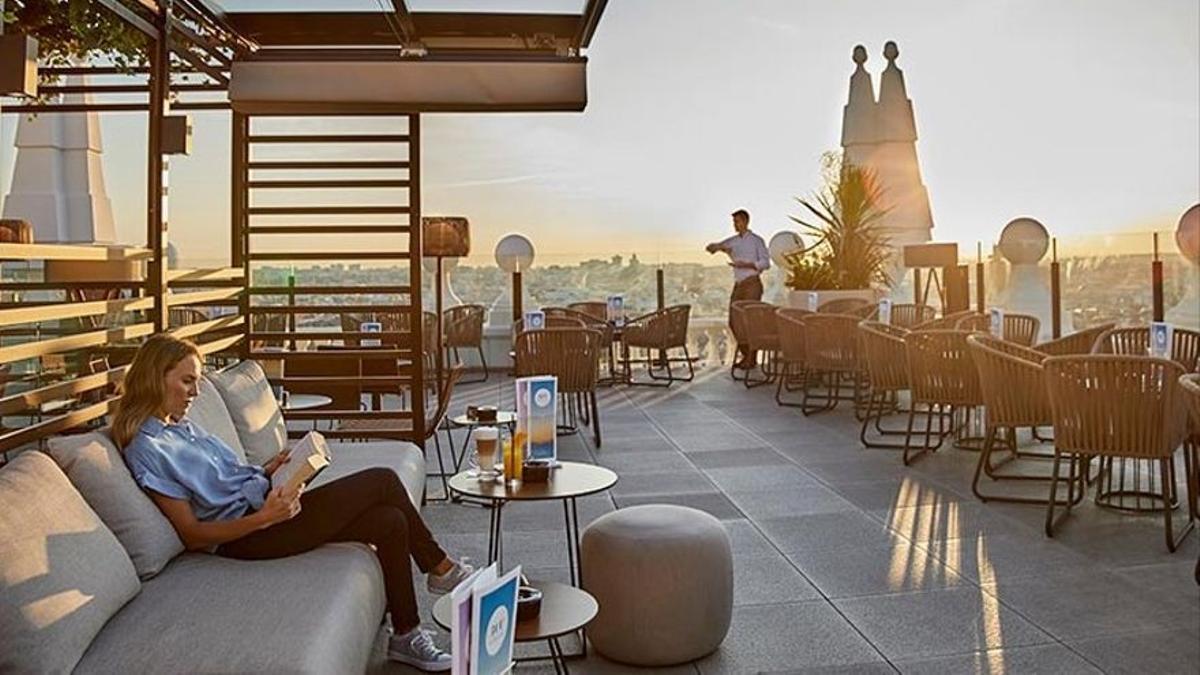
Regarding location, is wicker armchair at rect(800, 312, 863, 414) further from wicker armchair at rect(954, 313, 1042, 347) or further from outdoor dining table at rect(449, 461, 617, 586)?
outdoor dining table at rect(449, 461, 617, 586)

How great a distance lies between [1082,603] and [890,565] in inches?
30.7

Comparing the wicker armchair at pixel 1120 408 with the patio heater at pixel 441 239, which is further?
the patio heater at pixel 441 239

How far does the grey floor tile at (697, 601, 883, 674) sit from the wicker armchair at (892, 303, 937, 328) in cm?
610

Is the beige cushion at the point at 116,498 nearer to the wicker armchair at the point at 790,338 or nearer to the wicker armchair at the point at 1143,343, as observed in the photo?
the wicker armchair at the point at 1143,343

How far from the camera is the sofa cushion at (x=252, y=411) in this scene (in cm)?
419

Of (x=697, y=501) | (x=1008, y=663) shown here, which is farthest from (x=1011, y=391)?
(x=1008, y=663)

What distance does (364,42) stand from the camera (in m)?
6.19

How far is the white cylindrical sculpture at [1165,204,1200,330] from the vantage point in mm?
8047

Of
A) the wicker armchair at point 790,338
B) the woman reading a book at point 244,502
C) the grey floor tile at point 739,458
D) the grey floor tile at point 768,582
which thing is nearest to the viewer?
the woman reading a book at point 244,502

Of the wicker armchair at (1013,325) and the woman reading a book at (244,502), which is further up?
the wicker armchair at (1013,325)

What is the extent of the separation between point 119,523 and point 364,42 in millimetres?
4287

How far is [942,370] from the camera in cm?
611

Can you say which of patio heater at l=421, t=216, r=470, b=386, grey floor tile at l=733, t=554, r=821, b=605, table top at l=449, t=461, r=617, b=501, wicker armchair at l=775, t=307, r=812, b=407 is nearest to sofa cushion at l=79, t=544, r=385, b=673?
table top at l=449, t=461, r=617, b=501

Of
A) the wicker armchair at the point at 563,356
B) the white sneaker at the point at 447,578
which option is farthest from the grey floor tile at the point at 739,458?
the white sneaker at the point at 447,578
